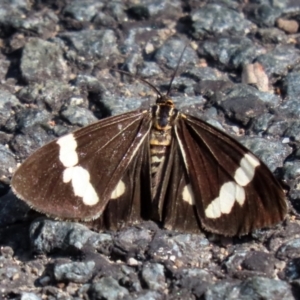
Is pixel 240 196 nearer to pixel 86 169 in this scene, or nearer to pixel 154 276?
pixel 154 276

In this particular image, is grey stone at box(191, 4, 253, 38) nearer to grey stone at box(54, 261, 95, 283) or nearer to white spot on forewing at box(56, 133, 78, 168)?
white spot on forewing at box(56, 133, 78, 168)

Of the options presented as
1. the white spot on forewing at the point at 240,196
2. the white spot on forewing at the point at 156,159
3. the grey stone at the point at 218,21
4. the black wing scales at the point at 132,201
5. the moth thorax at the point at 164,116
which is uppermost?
the grey stone at the point at 218,21

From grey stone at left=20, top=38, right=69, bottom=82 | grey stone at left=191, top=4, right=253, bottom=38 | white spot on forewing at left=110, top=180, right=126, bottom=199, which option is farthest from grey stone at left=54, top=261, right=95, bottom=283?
grey stone at left=191, top=4, right=253, bottom=38

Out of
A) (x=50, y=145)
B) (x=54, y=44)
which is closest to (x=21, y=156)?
(x=50, y=145)

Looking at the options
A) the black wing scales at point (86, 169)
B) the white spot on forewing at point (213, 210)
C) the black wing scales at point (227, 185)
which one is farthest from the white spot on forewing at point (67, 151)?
the white spot on forewing at point (213, 210)

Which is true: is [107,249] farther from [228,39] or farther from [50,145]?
[228,39]

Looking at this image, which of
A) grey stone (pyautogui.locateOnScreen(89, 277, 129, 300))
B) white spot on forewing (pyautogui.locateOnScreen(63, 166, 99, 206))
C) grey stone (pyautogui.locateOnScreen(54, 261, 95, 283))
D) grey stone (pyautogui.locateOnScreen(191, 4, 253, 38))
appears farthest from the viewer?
grey stone (pyautogui.locateOnScreen(191, 4, 253, 38))

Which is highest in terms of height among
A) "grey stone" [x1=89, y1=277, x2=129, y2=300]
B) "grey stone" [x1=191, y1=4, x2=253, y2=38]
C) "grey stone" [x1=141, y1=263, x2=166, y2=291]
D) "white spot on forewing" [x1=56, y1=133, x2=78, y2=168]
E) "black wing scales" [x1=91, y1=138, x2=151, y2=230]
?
"grey stone" [x1=191, y1=4, x2=253, y2=38]

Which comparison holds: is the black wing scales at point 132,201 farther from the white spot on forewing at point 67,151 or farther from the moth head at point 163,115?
the white spot on forewing at point 67,151

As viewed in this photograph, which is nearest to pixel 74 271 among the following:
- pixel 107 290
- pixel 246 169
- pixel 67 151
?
pixel 107 290
